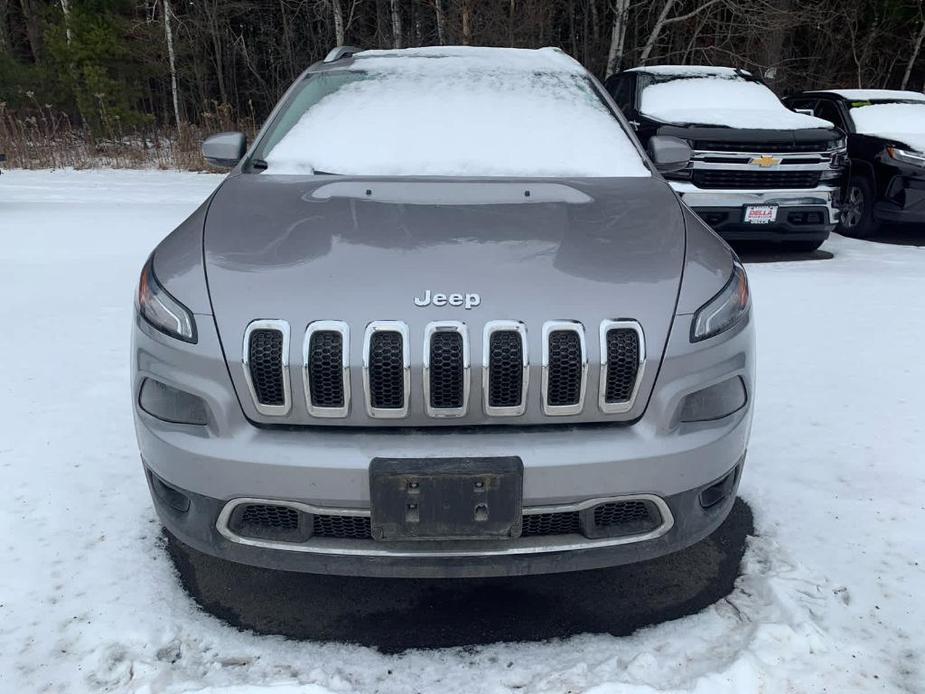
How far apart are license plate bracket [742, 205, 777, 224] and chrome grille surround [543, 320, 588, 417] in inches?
201

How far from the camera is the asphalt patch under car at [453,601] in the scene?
2.08 meters

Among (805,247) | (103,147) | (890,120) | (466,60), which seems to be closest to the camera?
(466,60)

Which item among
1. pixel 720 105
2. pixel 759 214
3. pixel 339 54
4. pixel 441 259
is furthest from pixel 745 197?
pixel 441 259

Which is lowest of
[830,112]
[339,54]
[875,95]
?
[830,112]

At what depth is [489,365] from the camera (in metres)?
1.77

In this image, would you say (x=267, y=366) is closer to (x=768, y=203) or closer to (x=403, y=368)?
(x=403, y=368)

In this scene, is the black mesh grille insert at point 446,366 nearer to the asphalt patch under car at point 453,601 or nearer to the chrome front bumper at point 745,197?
the asphalt patch under car at point 453,601

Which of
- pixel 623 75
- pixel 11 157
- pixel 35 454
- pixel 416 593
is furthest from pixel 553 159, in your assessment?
pixel 11 157

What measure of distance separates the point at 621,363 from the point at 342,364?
2.29 feet

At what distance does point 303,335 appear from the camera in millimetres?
1778

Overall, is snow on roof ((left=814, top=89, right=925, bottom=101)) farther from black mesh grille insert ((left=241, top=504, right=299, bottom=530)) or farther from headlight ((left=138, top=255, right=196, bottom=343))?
black mesh grille insert ((left=241, top=504, right=299, bottom=530))

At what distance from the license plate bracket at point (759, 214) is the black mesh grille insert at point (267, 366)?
5475 millimetres

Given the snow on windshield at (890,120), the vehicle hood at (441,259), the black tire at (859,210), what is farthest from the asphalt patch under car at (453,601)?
the snow on windshield at (890,120)

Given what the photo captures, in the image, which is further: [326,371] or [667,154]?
[667,154]
